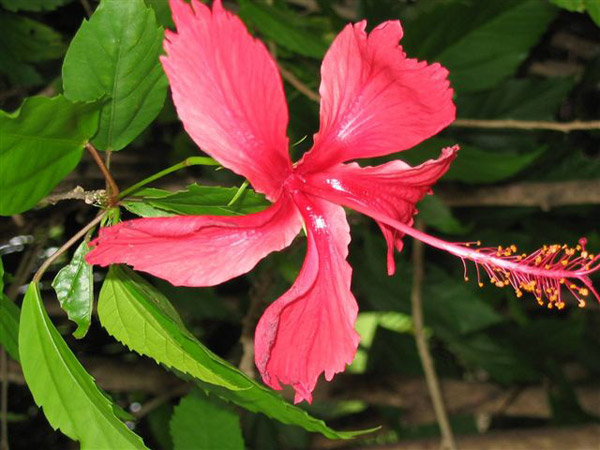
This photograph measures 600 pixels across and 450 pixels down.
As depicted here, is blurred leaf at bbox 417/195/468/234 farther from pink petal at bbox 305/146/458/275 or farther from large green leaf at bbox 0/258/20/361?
large green leaf at bbox 0/258/20/361

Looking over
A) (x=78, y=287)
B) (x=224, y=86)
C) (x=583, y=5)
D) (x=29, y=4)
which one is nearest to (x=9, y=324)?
(x=78, y=287)

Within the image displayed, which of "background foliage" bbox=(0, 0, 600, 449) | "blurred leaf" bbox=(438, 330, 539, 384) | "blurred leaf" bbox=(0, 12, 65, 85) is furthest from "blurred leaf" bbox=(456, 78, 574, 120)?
"blurred leaf" bbox=(0, 12, 65, 85)

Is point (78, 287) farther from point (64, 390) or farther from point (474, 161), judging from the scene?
point (474, 161)

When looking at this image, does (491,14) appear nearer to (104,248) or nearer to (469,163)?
(469,163)

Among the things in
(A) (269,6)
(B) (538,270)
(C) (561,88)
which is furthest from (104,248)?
(C) (561,88)

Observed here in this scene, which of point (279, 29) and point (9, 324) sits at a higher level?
point (279, 29)

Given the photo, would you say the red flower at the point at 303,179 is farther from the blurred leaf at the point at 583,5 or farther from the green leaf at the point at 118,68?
the blurred leaf at the point at 583,5
